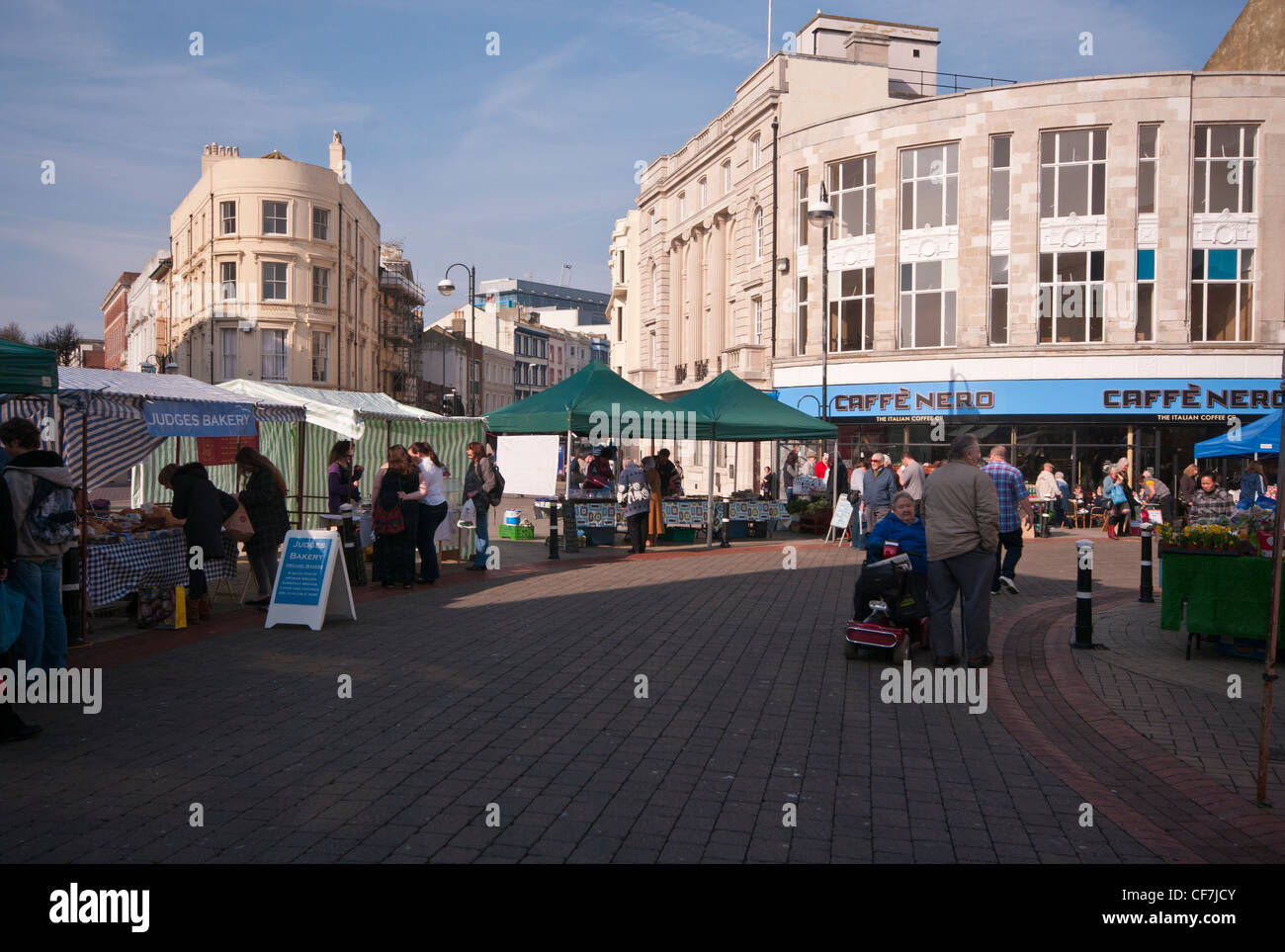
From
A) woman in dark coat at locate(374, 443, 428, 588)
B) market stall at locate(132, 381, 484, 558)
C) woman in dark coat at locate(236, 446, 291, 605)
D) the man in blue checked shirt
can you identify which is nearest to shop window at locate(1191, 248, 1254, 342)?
the man in blue checked shirt

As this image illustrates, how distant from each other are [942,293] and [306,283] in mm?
27378

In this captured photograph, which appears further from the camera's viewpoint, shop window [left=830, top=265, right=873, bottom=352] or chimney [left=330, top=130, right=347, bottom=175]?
chimney [left=330, top=130, right=347, bottom=175]

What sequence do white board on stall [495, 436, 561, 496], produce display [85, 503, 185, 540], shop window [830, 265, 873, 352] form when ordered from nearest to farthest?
produce display [85, 503, 185, 540]
white board on stall [495, 436, 561, 496]
shop window [830, 265, 873, 352]

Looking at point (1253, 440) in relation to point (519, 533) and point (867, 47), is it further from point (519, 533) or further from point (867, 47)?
point (867, 47)

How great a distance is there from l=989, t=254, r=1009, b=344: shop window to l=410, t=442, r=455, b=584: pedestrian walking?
22961 millimetres

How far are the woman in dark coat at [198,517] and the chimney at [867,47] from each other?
35568 millimetres

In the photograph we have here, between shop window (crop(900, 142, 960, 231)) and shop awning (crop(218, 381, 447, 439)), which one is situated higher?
shop window (crop(900, 142, 960, 231))

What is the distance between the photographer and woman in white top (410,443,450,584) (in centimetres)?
1376

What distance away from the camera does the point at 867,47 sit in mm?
39875

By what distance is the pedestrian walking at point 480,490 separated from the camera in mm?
15836

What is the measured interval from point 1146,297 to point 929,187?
24.8 feet

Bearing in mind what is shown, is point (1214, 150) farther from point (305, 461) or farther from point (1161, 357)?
point (305, 461)

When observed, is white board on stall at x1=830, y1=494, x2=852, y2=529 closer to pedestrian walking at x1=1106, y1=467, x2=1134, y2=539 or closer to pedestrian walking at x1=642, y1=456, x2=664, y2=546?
pedestrian walking at x1=642, y1=456, x2=664, y2=546
